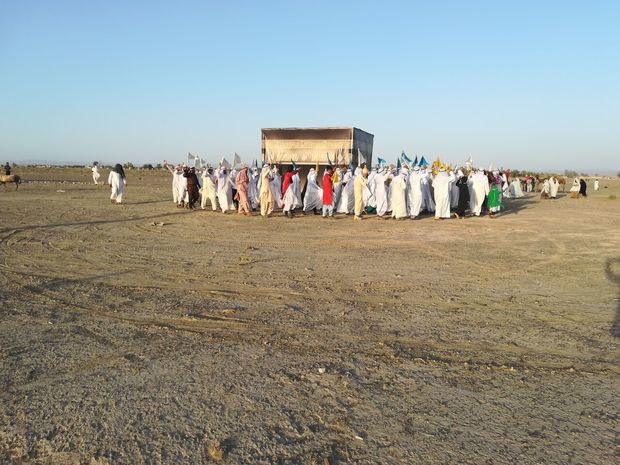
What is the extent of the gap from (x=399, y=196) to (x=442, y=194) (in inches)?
57.6

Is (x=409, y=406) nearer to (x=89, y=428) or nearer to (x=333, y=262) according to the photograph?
(x=89, y=428)

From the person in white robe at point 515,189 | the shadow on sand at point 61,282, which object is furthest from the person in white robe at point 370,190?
the person in white robe at point 515,189

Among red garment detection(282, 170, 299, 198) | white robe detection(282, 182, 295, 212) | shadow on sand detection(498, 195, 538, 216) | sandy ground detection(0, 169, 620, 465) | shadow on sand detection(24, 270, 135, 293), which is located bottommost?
sandy ground detection(0, 169, 620, 465)

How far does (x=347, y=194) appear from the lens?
17.1m

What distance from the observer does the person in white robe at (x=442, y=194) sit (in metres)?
15.9

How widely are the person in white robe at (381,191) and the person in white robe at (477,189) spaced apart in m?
3.28

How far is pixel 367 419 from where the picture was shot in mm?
3373

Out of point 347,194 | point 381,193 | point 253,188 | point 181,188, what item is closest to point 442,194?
point 381,193

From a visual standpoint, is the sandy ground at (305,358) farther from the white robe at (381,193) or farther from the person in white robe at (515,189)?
the person in white robe at (515,189)

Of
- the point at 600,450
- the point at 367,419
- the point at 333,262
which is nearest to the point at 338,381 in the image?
the point at 367,419

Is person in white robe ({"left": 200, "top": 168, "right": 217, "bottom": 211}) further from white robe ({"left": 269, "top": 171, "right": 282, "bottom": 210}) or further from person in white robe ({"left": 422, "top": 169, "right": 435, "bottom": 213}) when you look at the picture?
person in white robe ({"left": 422, "top": 169, "right": 435, "bottom": 213})

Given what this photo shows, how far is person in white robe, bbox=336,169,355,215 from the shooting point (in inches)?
667

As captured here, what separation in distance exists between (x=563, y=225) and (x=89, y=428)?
48.9ft

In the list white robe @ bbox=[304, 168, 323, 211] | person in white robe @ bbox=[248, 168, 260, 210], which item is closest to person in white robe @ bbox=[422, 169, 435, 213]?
white robe @ bbox=[304, 168, 323, 211]
